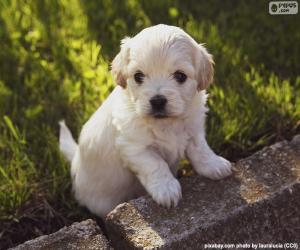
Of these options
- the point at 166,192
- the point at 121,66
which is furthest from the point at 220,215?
the point at 121,66

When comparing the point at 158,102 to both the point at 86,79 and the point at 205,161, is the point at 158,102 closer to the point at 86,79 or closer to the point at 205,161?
the point at 205,161

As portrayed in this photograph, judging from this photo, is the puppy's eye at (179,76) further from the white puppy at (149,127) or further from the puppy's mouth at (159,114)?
the puppy's mouth at (159,114)

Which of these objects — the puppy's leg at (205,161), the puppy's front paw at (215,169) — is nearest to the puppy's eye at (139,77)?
the puppy's leg at (205,161)

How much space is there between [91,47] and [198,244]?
6.74ft

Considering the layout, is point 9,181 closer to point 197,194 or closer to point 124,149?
point 124,149

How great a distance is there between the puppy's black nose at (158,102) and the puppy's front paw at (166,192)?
0.39m

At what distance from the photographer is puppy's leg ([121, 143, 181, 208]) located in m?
2.54

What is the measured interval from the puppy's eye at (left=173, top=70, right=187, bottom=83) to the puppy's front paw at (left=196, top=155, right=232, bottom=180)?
49cm

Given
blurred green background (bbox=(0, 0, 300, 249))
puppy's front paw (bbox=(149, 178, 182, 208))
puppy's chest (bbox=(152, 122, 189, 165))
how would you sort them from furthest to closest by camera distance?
blurred green background (bbox=(0, 0, 300, 249)) < puppy's chest (bbox=(152, 122, 189, 165)) < puppy's front paw (bbox=(149, 178, 182, 208))

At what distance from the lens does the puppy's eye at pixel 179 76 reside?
8.11 ft

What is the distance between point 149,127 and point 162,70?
33 cm

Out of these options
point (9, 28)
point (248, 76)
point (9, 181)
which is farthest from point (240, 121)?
point (9, 28)

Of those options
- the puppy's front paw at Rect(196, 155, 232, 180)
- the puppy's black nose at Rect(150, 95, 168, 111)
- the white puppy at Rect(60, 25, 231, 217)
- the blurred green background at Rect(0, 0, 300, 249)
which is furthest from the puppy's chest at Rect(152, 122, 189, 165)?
the blurred green background at Rect(0, 0, 300, 249)

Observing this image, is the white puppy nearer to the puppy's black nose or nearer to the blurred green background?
the puppy's black nose
